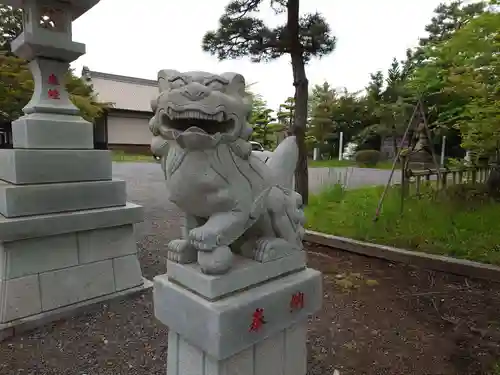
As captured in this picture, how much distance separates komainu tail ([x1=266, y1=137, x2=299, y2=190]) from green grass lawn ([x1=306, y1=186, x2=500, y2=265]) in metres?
2.67

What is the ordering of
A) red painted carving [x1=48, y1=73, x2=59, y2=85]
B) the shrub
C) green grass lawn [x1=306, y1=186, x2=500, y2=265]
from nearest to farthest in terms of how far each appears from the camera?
1. red painted carving [x1=48, y1=73, x2=59, y2=85]
2. green grass lawn [x1=306, y1=186, x2=500, y2=265]
3. the shrub

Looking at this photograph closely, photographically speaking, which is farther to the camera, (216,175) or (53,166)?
(53,166)

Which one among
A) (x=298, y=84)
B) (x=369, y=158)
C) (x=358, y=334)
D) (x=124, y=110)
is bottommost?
(x=358, y=334)

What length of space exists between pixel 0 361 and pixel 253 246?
1.69 m

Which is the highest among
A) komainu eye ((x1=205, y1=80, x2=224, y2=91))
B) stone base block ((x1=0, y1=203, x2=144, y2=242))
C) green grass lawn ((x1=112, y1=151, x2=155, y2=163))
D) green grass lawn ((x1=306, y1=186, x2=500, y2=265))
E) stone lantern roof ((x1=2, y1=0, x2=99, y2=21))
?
stone lantern roof ((x1=2, y1=0, x2=99, y2=21))

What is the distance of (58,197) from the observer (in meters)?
2.43

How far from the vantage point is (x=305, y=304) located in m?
1.56

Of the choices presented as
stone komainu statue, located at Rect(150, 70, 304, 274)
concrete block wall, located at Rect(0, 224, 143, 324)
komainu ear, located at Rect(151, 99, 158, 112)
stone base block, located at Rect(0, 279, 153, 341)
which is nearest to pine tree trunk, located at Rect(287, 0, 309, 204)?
concrete block wall, located at Rect(0, 224, 143, 324)

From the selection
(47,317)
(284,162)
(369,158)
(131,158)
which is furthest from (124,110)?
(284,162)

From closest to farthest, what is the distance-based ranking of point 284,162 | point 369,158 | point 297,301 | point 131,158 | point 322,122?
point 297,301, point 284,162, point 369,158, point 131,158, point 322,122

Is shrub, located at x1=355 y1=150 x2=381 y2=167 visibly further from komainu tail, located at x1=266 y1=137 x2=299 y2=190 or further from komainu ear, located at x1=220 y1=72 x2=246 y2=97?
komainu ear, located at x1=220 y1=72 x2=246 y2=97

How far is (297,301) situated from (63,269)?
1.81 m

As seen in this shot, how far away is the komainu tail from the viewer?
63.9 inches

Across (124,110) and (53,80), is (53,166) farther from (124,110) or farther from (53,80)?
(124,110)
